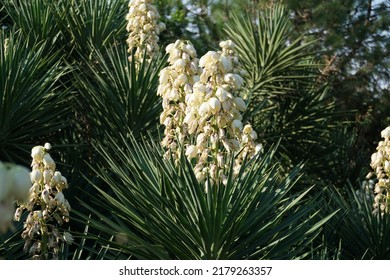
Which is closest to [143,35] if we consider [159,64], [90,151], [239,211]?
[159,64]

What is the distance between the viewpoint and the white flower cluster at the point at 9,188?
75 cm

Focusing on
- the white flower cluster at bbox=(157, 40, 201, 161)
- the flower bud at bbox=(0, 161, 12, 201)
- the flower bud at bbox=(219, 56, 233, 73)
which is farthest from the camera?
the white flower cluster at bbox=(157, 40, 201, 161)

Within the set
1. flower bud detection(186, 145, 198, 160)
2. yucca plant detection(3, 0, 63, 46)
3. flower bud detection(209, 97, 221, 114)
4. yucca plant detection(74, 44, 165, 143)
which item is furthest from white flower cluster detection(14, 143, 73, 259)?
yucca plant detection(3, 0, 63, 46)

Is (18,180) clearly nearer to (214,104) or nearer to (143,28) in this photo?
(214,104)

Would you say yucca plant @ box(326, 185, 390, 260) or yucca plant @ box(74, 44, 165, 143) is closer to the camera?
yucca plant @ box(326, 185, 390, 260)

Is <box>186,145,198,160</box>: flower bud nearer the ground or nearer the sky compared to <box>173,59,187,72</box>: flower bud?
nearer the ground

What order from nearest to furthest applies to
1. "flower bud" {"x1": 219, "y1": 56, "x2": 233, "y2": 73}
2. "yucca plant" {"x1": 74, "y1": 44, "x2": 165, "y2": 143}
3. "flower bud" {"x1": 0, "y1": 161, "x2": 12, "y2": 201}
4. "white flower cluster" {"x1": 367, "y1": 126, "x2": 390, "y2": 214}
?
"flower bud" {"x1": 0, "y1": 161, "x2": 12, "y2": 201} < "flower bud" {"x1": 219, "y1": 56, "x2": 233, "y2": 73} < "white flower cluster" {"x1": 367, "y1": 126, "x2": 390, "y2": 214} < "yucca plant" {"x1": 74, "y1": 44, "x2": 165, "y2": 143}

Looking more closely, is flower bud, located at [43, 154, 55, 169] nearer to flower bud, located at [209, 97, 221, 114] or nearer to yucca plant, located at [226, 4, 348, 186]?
flower bud, located at [209, 97, 221, 114]

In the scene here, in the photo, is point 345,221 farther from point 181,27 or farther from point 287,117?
point 181,27

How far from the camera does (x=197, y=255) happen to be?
2.47 meters

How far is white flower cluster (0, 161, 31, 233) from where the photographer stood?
2.48ft

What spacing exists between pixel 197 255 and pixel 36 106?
1.90 m

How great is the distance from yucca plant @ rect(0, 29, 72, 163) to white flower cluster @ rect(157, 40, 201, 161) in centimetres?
138

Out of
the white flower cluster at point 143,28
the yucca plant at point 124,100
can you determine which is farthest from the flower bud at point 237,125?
the white flower cluster at point 143,28
